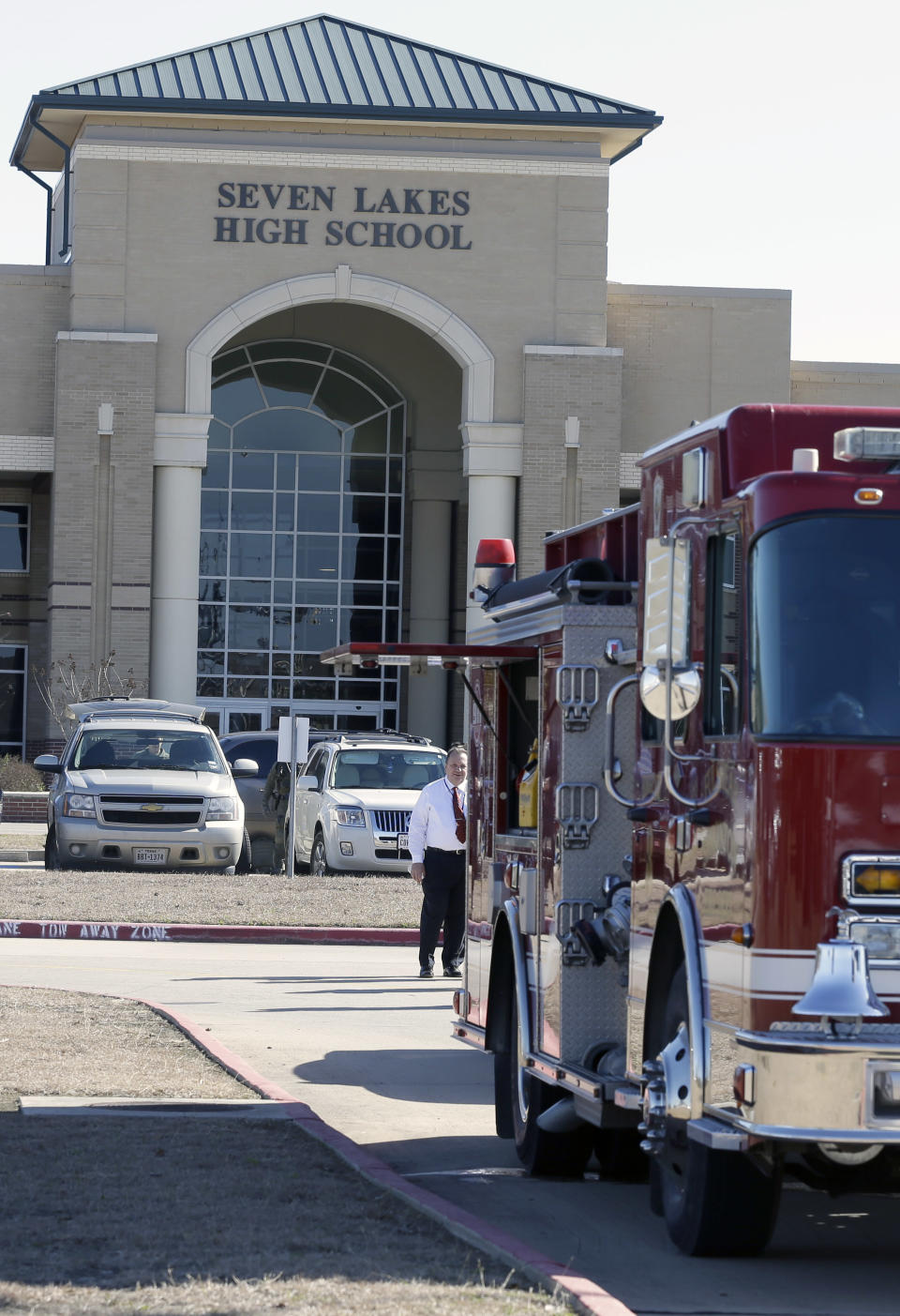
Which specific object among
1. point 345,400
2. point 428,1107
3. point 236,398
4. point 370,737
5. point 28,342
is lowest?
point 428,1107

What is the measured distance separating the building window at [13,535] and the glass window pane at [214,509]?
4369mm

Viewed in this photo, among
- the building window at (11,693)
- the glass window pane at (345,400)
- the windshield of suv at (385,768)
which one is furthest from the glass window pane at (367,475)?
the windshield of suv at (385,768)

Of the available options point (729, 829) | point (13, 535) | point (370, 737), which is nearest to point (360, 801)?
point (370, 737)

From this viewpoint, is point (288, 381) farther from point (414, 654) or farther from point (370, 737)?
point (414, 654)

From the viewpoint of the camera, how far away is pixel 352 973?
56.9 ft

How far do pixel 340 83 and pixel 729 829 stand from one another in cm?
3886

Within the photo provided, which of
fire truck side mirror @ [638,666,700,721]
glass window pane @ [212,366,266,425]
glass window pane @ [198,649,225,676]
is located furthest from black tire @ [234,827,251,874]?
glass window pane @ [212,366,266,425]

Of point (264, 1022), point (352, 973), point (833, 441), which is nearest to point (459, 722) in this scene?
point (352, 973)

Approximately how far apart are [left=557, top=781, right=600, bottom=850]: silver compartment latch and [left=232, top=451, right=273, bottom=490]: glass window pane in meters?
39.9

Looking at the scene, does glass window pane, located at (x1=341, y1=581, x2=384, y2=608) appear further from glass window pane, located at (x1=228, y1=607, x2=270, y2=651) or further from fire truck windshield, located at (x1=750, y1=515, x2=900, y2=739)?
fire truck windshield, located at (x1=750, y1=515, x2=900, y2=739)

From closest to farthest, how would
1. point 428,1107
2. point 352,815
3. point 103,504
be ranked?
point 428,1107, point 352,815, point 103,504

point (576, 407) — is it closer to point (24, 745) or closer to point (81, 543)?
point (81, 543)

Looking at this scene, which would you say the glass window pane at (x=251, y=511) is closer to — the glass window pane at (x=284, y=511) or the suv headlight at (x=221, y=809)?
the glass window pane at (x=284, y=511)

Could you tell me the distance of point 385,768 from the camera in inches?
988
